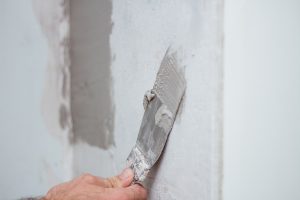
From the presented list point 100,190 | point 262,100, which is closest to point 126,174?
point 100,190

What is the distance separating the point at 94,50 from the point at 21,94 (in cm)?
39

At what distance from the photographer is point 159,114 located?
3.41ft

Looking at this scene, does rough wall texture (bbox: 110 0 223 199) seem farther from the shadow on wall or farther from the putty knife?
the shadow on wall

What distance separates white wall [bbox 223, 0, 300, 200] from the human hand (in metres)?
0.28

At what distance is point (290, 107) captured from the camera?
3.36 ft

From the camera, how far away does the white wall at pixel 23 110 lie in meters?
1.55

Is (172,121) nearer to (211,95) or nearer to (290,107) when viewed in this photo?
(211,95)

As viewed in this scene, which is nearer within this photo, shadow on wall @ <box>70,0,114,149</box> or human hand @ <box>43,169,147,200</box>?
human hand @ <box>43,169,147,200</box>

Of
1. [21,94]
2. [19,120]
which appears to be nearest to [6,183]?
[19,120]

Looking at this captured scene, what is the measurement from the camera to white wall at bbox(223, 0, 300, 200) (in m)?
0.88

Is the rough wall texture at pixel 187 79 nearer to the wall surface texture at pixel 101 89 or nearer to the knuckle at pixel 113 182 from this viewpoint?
the wall surface texture at pixel 101 89

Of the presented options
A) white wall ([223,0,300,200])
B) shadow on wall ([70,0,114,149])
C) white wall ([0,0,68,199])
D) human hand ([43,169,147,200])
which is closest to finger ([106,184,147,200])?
human hand ([43,169,147,200])

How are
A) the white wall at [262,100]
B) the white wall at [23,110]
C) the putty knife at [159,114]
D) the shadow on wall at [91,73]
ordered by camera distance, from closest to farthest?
the white wall at [262,100] → the putty knife at [159,114] → the shadow on wall at [91,73] → the white wall at [23,110]

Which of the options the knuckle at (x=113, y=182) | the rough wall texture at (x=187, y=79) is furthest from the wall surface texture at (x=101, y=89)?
the knuckle at (x=113, y=182)
